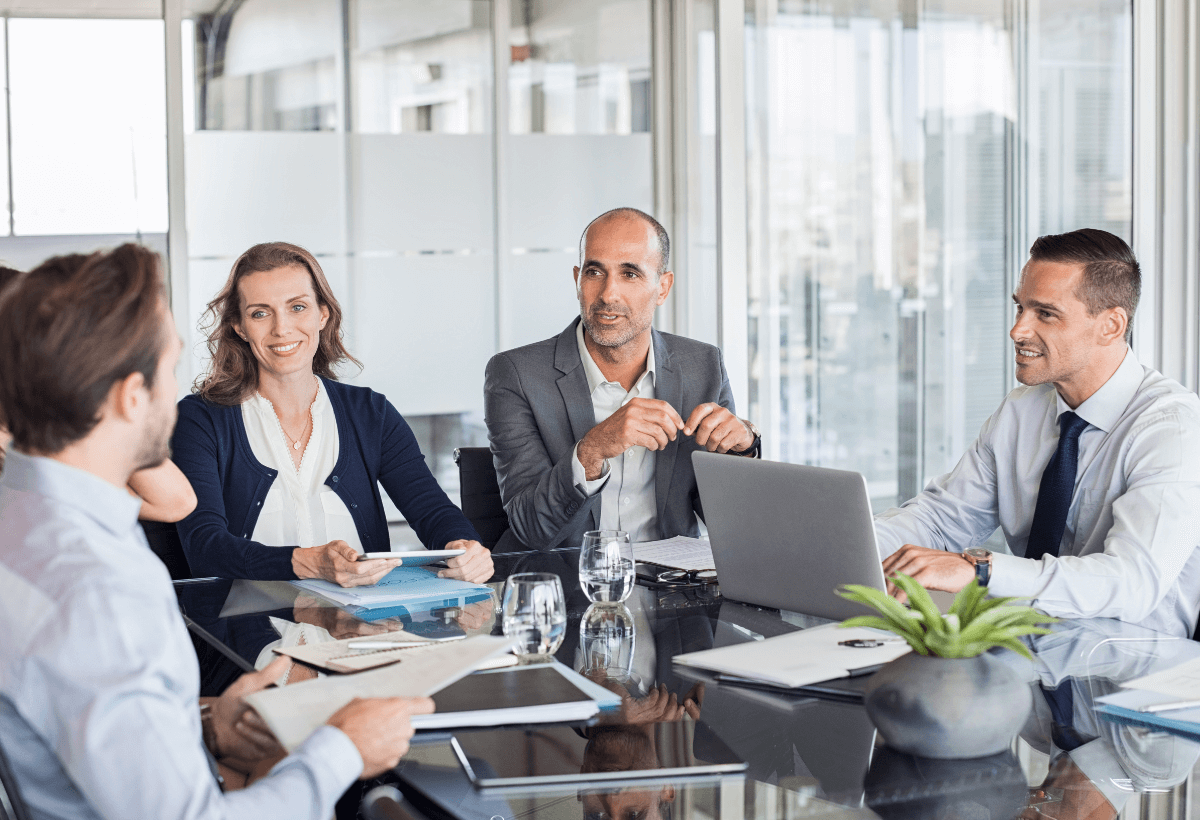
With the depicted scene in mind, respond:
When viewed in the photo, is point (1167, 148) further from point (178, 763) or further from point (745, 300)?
point (178, 763)

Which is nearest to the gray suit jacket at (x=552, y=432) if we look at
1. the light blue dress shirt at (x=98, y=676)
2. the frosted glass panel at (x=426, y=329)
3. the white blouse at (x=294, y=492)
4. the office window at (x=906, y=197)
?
the white blouse at (x=294, y=492)

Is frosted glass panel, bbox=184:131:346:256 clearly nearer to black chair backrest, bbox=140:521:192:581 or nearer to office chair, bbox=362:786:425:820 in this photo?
black chair backrest, bbox=140:521:192:581

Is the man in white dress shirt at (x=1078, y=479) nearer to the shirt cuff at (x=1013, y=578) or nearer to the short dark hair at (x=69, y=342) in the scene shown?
the shirt cuff at (x=1013, y=578)

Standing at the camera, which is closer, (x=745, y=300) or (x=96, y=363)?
(x=96, y=363)

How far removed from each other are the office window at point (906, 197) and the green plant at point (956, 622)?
3319 millimetres

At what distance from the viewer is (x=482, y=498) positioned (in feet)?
9.26

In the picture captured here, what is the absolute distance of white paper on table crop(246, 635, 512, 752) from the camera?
1.20m

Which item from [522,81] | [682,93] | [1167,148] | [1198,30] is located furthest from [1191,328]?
[522,81]

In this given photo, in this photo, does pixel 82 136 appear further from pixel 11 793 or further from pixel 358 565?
pixel 11 793

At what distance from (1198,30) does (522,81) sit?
2800 mm

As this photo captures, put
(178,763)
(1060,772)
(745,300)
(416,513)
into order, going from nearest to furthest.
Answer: (178,763) → (1060,772) → (416,513) → (745,300)

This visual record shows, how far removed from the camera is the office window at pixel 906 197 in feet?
Answer: 14.0

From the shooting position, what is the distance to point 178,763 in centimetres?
94

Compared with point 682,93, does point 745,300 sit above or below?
below
